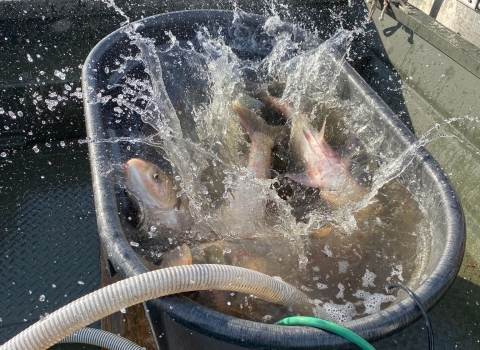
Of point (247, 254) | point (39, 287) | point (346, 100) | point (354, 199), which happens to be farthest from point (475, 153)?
point (39, 287)

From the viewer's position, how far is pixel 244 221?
90.3 inches

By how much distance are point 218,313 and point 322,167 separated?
1.49 metres

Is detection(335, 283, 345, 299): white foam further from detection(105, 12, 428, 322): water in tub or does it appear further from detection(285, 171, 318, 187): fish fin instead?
detection(285, 171, 318, 187): fish fin

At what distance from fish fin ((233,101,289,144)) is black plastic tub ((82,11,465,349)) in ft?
1.75

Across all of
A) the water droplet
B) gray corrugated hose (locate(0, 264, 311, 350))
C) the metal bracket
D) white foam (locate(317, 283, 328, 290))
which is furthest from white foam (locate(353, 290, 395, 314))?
the water droplet

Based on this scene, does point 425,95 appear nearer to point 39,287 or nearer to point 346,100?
point 346,100

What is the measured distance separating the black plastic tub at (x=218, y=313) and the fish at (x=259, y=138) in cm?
58

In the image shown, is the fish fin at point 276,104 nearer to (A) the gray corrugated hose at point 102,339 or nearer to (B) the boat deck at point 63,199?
(B) the boat deck at point 63,199

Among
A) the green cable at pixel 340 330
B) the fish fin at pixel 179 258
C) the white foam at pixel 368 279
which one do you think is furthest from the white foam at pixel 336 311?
the fish fin at pixel 179 258

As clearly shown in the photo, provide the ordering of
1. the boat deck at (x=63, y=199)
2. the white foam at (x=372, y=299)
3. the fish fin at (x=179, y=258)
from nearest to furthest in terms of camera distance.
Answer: the fish fin at (x=179, y=258)
the white foam at (x=372, y=299)
the boat deck at (x=63, y=199)

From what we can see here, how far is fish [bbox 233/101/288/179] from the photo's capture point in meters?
2.65

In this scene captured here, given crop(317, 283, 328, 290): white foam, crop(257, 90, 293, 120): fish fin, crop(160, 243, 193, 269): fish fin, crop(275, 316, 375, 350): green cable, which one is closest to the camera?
crop(275, 316, 375, 350): green cable

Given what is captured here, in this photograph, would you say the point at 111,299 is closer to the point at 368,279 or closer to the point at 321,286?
the point at 321,286

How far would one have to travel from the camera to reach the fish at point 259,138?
2.65 meters
